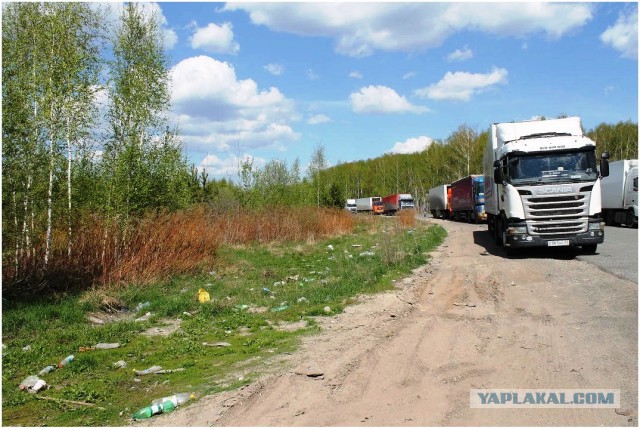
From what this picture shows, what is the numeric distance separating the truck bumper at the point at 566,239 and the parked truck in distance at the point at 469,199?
63.4 feet

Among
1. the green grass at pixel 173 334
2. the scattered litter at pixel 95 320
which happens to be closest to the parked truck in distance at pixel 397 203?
the green grass at pixel 173 334

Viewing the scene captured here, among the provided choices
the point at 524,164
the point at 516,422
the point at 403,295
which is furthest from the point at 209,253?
the point at 516,422

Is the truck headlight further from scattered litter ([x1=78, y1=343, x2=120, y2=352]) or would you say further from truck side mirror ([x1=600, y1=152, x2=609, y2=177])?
scattered litter ([x1=78, y1=343, x2=120, y2=352])

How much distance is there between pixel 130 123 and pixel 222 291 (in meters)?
5.63

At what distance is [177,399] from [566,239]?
A: 1167 centimetres

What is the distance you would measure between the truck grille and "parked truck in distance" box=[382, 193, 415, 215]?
4425 centimetres

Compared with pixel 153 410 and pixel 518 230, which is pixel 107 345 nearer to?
pixel 153 410

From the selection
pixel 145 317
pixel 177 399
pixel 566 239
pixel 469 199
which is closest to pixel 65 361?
pixel 177 399

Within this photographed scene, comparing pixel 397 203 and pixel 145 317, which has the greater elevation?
pixel 397 203

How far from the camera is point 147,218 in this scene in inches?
541

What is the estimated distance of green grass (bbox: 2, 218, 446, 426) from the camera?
550 cm

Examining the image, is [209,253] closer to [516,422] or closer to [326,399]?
[326,399]

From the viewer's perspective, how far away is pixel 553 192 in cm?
1336

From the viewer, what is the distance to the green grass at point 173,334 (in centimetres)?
550
